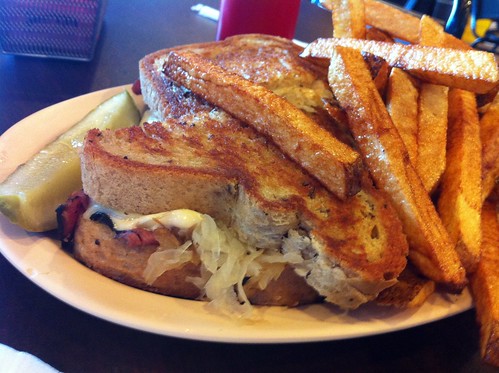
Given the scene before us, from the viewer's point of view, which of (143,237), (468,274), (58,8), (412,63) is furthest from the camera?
(58,8)

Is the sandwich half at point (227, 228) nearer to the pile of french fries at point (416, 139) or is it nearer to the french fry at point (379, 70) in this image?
the pile of french fries at point (416, 139)

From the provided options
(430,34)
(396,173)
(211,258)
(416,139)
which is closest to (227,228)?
(211,258)

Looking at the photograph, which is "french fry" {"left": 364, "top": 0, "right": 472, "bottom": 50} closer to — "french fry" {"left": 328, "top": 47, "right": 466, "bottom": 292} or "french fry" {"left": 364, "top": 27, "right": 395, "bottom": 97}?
"french fry" {"left": 364, "top": 27, "right": 395, "bottom": 97}

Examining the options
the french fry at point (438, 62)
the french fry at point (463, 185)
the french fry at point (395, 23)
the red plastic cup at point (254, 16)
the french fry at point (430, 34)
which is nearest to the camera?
the french fry at point (463, 185)

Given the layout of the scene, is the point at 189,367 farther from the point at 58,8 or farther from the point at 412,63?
the point at 58,8

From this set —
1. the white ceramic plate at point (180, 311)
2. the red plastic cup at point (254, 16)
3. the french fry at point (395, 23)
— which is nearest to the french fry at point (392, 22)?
the french fry at point (395, 23)

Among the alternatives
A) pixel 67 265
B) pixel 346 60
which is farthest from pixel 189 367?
pixel 346 60
